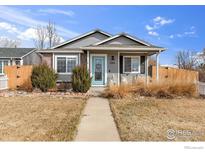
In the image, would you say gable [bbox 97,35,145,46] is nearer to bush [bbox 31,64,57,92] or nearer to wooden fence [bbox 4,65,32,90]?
bush [bbox 31,64,57,92]

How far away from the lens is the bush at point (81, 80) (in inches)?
578

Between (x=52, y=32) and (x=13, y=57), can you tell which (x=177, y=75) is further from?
(x=13, y=57)

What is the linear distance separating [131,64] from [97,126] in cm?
1287

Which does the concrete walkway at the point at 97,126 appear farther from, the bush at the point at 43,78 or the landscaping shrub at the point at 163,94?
the bush at the point at 43,78

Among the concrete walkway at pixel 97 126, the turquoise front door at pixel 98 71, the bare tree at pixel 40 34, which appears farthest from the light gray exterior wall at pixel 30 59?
the concrete walkway at pixel 97 126

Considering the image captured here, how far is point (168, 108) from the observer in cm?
994

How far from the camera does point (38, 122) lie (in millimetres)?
7438

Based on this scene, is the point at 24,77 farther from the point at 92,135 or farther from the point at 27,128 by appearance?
the point at 92,135

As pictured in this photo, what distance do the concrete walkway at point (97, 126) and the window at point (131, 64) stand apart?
9.94 meters

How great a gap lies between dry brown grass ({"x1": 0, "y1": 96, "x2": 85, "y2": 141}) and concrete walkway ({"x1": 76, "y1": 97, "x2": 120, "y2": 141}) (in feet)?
0.73

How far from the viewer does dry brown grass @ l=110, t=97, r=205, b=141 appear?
5.99 metres

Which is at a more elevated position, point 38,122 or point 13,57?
point 13,57

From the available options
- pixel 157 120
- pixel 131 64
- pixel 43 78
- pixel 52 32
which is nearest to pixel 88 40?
pixel 131 64
